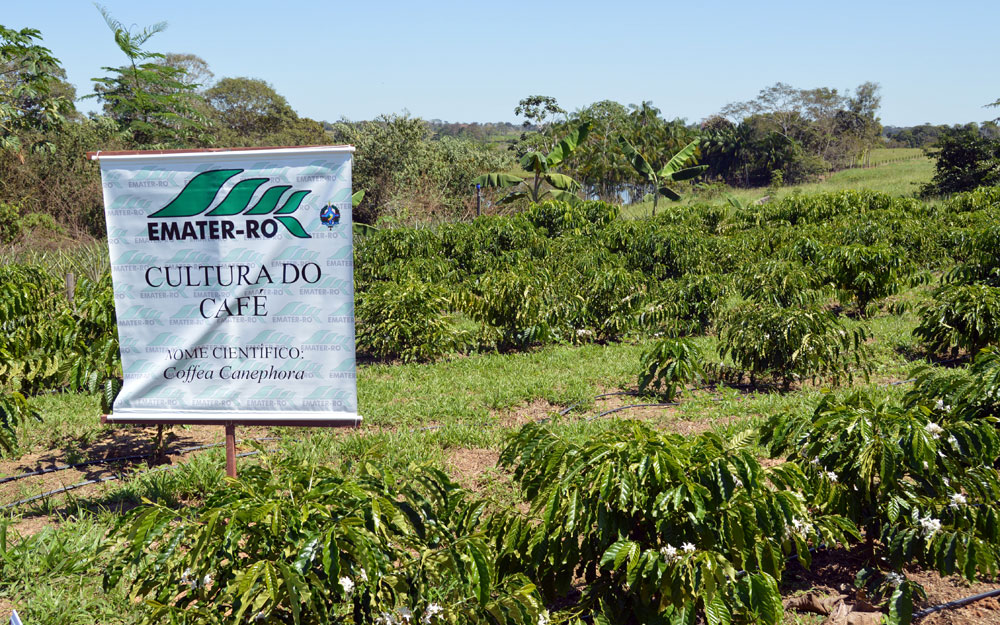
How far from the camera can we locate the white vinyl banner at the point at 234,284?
340 centimetres

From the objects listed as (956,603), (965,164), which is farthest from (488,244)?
(965,164)

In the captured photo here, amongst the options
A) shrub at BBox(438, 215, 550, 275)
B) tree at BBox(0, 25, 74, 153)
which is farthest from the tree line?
shrub at BBox(438, 215, 550, 275)

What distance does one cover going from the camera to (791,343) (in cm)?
698

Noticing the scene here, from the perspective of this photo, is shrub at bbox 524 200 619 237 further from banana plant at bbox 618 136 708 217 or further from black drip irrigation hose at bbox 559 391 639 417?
black drip irrigation hose at bbox 559 391 639 417

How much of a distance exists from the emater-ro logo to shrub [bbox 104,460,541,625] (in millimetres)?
1227

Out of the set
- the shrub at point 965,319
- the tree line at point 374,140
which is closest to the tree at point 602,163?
the tree line at point 374,140

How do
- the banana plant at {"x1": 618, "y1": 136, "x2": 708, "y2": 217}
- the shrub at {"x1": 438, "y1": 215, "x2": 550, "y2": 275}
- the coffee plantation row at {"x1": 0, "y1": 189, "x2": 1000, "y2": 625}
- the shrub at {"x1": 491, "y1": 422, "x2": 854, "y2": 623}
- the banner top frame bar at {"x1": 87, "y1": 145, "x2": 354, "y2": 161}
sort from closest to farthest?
the coffee plantation row at {"x1": 0, "y1": 189, "x2": 1000, "y2": 625} < the shrub at {"x1": 491, "y1": 422, "x2": 854, "y2": 623} < the banner top frame bar at {"x1": 87, "y1": 145, "x2": 354, "y2": 161} < the shrub at {"x1": 438, "y1": 215, "x2": 550, "y2": 275} < the banana plant at {"x1": 618, "y1": 136, "x2": 708, "y2": 217}

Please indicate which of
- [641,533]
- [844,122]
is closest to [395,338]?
[641,533]

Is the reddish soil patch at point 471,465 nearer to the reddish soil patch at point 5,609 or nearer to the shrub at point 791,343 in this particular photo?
the reddish soil patch at point 5,609

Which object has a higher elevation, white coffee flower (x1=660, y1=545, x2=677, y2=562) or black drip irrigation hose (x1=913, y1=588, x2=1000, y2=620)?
white coffee flower (x1=660, y1=545, x2=677, y2=562)

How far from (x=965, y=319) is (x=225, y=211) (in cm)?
716

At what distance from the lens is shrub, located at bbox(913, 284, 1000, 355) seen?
7098 millimetres

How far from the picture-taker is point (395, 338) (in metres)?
8.52

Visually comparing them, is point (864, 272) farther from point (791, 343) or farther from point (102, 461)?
point (102, 461)
